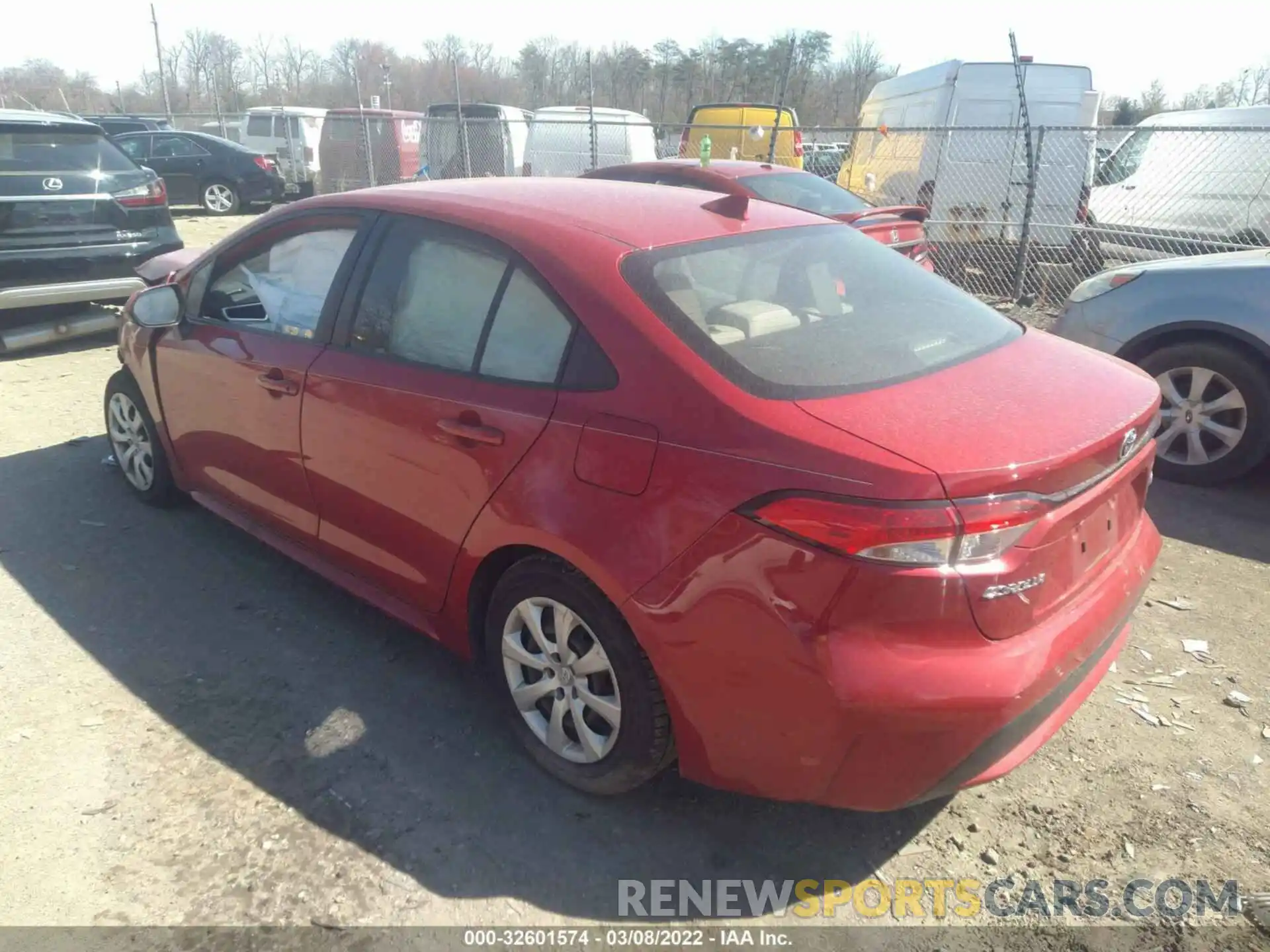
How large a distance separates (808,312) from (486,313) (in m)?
0.98

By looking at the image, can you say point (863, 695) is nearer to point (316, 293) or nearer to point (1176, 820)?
point (1176, 820)

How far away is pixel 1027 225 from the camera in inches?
382

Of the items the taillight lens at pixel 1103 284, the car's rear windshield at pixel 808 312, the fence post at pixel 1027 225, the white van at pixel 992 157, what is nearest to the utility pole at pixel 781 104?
the white van at pixel 992 157

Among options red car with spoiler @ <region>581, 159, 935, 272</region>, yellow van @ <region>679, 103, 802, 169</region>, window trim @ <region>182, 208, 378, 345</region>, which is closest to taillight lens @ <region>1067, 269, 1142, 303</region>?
red car with spoiler @ <region>581, 159, 935, 272</region>

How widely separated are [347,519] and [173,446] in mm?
1523

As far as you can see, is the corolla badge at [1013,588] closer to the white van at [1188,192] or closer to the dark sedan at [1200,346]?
the dark sedan at [1200,346]

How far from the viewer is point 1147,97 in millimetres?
43312

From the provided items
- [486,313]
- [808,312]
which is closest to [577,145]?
[486,313]

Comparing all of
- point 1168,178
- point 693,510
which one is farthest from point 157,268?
point 1168,178

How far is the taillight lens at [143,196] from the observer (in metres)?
7.80

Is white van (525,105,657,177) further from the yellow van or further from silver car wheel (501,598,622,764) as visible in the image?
silver car wheel (501,598,622,764)

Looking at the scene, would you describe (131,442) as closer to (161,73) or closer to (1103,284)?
(1103,284)

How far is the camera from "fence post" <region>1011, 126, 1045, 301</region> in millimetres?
9352

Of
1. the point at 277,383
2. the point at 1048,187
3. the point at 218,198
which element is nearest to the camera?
the point at 277,383
